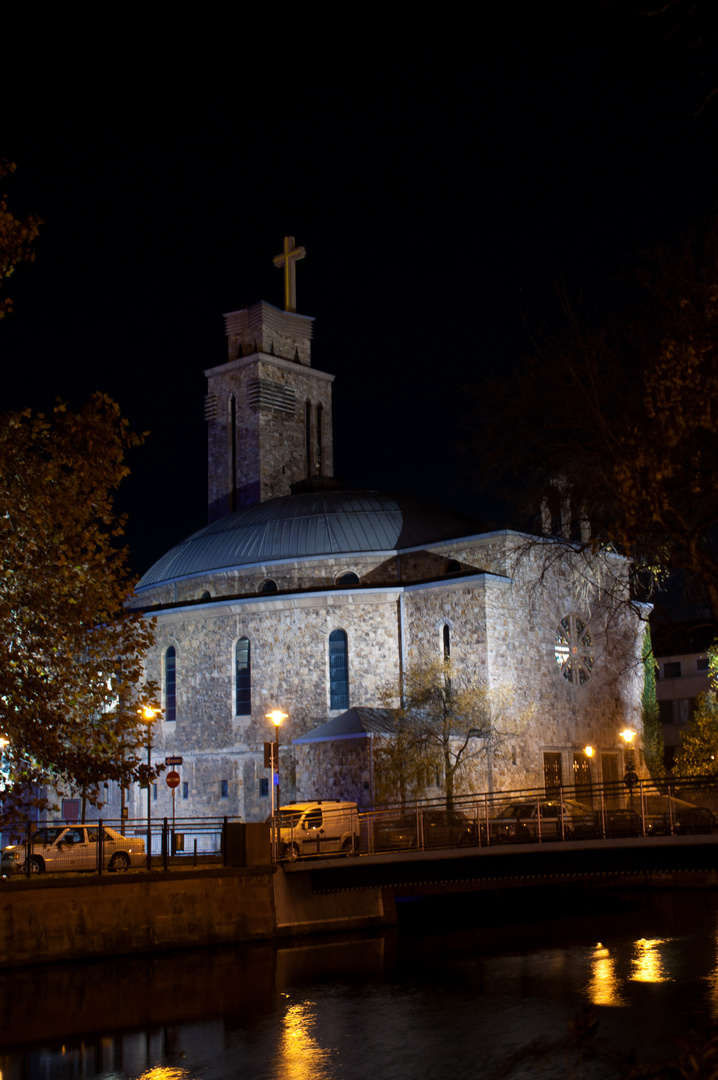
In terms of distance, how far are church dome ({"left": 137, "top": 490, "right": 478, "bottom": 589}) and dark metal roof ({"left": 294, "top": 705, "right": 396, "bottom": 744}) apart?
792 cm

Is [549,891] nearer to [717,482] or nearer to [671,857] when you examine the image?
[671,857]

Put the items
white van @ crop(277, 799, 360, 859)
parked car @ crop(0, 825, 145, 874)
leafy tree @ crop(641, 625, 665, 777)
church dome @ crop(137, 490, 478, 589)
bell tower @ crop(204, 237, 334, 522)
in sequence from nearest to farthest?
parked car @ crop(0, 825, 145, 874) → white van @ crop(277, 799, 360, 859) → leafy tree @ crop(641, 625, 665, 777) → church dome @ crop(137, 490, 478, 589) → bell tower @ crop(204, 237, 334, 522)

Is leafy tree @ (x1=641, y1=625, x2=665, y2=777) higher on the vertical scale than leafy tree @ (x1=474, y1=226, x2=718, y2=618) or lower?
lower

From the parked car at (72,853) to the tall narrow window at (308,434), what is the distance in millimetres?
36491

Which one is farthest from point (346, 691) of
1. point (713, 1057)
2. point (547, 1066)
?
point (713, 1057)

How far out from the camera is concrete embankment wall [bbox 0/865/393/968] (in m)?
23.6

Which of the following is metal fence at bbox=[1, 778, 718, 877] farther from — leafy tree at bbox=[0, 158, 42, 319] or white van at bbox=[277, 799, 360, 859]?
leafy tree at bbox=[0, 158, 42, 319]

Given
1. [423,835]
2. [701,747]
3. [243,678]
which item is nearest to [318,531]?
[243,678]

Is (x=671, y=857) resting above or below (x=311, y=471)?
below

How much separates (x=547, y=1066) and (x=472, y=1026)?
2.90 m

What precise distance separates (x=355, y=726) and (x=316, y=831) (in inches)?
390

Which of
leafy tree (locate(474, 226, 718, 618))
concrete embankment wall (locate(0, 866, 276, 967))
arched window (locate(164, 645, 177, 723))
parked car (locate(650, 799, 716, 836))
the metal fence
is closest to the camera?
leafy tree (locate(474, 226, 718, 618))

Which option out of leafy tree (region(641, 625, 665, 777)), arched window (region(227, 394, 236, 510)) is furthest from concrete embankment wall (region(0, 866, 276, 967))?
arched window (region(227, 394, 236, 510))

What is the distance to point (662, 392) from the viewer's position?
1247 centimetres
